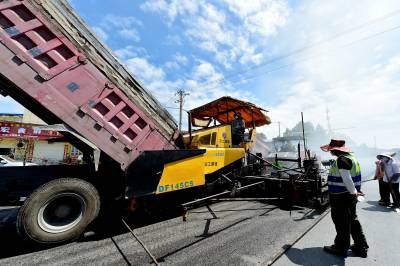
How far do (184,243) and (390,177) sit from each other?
18.7 ft

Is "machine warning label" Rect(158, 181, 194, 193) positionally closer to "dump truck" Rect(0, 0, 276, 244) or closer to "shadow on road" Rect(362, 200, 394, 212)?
"dump truck" Rect(0, 0, 276, 244)

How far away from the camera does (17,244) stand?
3.28 metres

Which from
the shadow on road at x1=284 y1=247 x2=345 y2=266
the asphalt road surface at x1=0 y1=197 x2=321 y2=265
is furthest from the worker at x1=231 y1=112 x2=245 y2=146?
the shadow on road at x1=284 y1=247 x2=345 y2=266

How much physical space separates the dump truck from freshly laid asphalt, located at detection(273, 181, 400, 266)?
6.56ft

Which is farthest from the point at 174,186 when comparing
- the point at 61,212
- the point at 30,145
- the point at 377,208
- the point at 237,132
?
the point at 30,145

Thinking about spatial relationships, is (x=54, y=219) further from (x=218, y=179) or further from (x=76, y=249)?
(x=218, y=179)

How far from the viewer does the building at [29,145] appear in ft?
63.3

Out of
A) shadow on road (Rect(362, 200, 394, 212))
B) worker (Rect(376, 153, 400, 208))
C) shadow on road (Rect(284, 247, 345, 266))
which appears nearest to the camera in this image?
shadow on road (Rect(284, 247, 345, 266))

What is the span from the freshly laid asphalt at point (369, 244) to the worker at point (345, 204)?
0.13 meters

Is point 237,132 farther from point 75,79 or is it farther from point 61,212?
point 61,212

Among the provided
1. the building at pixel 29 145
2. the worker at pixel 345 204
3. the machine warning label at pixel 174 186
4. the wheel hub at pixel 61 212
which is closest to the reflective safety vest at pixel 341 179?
the worker at pixel 345 204

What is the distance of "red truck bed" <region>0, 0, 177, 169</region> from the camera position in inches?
114

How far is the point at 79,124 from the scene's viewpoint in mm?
3301

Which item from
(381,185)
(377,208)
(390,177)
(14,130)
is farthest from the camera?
(14,130)
